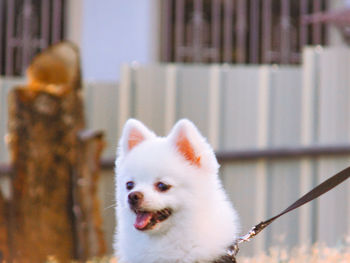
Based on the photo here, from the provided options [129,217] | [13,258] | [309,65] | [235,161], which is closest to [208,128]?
[235,161]

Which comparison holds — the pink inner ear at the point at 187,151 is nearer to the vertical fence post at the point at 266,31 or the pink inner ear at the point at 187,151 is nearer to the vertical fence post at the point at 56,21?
the vertical fence post at the point at 56,21

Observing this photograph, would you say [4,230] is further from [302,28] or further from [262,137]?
[302,28]

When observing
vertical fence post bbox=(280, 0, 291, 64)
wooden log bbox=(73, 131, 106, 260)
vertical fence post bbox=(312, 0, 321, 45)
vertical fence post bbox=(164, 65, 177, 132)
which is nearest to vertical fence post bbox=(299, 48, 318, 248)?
vertical fence post bbox=(164, 65, 177, 132)

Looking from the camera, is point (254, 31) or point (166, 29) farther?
point (254, 31)

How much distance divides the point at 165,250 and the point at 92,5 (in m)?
4.59

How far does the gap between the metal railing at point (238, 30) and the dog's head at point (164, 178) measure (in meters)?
4.73

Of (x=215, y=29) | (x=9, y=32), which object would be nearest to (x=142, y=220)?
(x=9, y=32)

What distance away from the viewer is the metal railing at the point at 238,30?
6648 mm

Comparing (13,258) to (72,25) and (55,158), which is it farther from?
(72,25)

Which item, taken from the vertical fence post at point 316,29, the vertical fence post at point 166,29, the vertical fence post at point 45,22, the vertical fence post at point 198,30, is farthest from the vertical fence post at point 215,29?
the vertical fence post at point 45,22

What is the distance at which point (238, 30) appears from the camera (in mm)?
6914

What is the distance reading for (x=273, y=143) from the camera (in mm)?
4660

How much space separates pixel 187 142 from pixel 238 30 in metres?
5.22

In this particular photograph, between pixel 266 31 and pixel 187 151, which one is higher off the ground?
pixel 266 31
